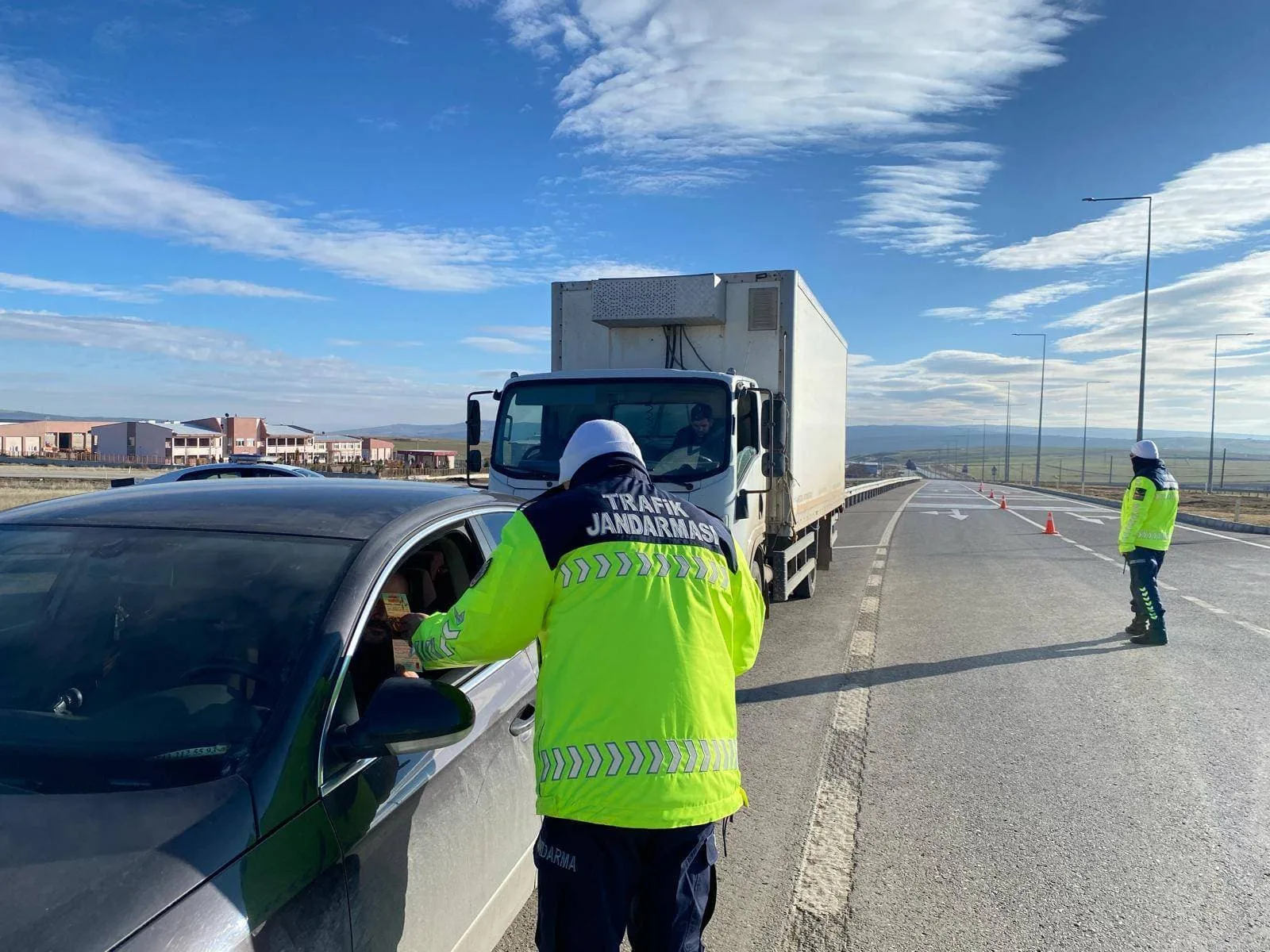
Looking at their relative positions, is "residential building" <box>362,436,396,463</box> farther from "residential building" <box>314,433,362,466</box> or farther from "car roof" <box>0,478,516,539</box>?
"car roof" <box>0,478,516,539</box>

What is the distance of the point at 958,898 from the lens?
3678 mm

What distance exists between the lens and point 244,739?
2057mm

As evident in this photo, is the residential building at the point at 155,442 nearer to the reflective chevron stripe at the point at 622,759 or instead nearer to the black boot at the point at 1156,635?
the black boot at the point at 1156,635

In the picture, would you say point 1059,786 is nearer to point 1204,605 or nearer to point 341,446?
point 1204,605

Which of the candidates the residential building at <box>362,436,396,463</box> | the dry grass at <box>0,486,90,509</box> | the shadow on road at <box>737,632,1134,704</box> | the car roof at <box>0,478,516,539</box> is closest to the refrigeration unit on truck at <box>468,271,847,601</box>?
the shadow on road at <box>737,632,1134,704</box>

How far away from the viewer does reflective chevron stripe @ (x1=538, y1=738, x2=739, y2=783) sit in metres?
2.13

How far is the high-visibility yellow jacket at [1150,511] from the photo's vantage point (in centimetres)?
876

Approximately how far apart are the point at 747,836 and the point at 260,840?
2.99 metres

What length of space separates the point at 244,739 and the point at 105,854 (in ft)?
1.35

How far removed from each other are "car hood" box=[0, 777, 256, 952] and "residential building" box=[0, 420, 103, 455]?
97.3m

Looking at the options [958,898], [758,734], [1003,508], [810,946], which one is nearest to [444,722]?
[810,946]

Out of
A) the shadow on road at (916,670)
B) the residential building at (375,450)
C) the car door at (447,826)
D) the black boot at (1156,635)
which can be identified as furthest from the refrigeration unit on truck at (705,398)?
the residential building at (375,450)

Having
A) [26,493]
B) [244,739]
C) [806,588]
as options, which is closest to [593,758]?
[244,739]

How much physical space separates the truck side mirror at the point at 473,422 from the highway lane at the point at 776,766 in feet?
11.5
